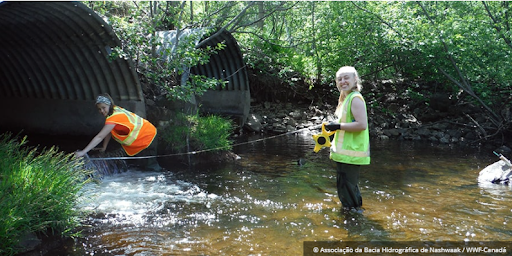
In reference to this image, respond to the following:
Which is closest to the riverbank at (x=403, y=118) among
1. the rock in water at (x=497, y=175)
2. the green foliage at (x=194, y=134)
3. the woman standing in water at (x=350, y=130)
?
the green foliage at (x=194, y=134)

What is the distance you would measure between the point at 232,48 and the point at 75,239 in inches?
408

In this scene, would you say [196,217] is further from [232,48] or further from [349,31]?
[349,31]

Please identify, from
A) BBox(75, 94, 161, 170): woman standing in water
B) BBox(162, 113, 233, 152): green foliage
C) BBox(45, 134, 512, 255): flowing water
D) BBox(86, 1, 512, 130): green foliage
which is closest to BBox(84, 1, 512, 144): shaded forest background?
BBox(86, 1, 512, 130): green foliage

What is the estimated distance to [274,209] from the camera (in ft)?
20.0

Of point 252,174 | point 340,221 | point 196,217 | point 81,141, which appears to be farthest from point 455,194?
point 81,141

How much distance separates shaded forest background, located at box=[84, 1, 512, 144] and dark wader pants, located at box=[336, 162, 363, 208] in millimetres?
4969

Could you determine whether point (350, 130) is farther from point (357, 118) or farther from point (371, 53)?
point (371, 53)

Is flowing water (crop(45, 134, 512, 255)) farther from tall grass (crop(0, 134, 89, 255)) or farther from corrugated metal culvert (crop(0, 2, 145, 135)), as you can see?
corrugated metal culvert (crop(0, 2, 145, 135))

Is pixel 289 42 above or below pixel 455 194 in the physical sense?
above

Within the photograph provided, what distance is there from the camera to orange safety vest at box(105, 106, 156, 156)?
646 centimetres

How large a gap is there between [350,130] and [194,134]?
17.6 feet

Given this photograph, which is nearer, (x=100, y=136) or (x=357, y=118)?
(x=357, y=118)

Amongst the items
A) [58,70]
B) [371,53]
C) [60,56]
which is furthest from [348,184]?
[371,53]

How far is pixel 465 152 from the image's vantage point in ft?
39.1
